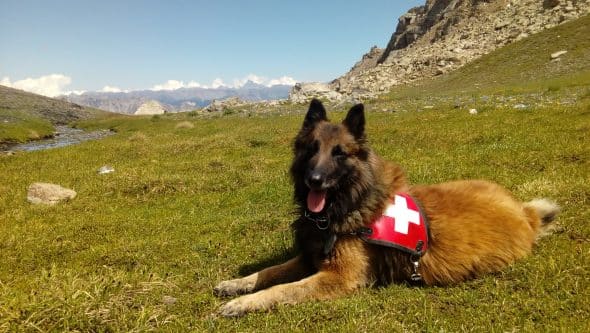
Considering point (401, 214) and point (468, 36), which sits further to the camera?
point (468, 36)

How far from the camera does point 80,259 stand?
952 cm

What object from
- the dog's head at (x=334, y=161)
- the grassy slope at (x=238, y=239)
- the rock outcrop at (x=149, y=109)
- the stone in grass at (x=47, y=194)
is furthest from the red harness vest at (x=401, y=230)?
the rock outcrop at (x=149, y=109)

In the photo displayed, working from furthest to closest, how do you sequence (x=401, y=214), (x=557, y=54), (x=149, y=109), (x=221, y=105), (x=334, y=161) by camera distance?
1. (x=149, y=109)
2. (x=221, y=105)
3. (x=557, y=54)
4. (x=401, y=214)
5. (x=334, y=161)

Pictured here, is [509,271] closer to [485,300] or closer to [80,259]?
[485,300]

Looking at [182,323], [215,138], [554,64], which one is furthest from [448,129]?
[554,64]

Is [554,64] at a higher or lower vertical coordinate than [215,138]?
higher

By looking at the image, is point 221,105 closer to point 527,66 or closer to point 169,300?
point 527,66

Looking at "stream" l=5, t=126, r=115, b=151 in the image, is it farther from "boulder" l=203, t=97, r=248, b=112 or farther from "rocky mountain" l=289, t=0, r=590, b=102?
"rocky mountain" l=289, t=0, r=590, b=102

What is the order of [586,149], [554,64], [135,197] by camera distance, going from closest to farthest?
[586,149]
[135,197]
[554,64]

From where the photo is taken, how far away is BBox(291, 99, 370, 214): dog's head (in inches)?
258

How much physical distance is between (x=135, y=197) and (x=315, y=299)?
10638mm

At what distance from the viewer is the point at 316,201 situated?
663cm

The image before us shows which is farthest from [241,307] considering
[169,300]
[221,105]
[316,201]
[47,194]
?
[221,105]

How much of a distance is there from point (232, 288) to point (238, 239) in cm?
295
